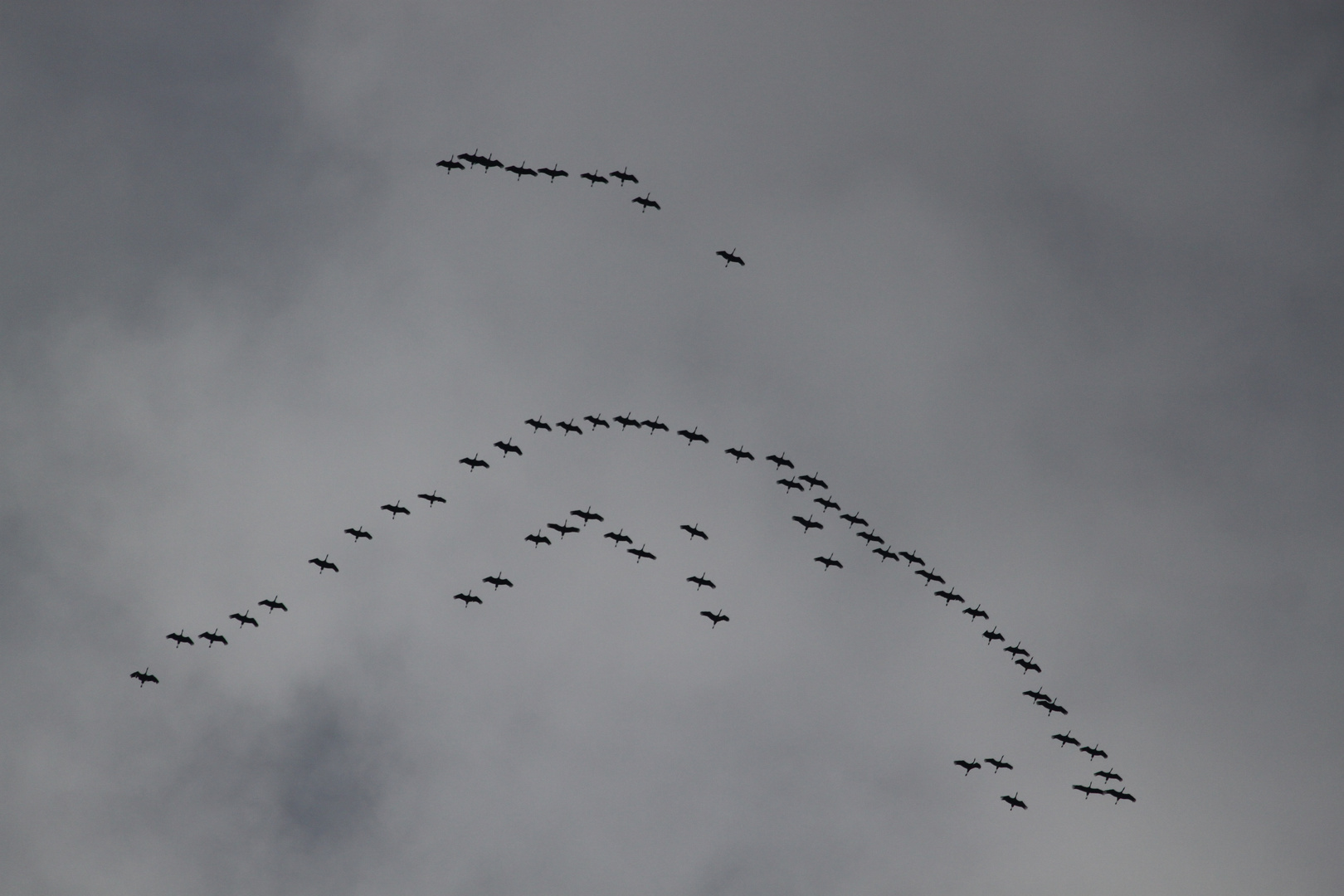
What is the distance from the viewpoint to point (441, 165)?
193625mm

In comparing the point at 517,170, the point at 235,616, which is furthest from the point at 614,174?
the point at 235,616

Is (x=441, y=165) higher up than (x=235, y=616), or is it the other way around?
(x=441, y=165)

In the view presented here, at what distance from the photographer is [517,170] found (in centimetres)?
19725

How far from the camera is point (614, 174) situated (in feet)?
656

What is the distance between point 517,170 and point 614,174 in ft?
38.9

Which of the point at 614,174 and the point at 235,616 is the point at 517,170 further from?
the point at 235,616

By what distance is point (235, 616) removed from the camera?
650 ft

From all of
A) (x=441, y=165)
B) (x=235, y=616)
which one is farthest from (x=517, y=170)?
(x=235, y=616)

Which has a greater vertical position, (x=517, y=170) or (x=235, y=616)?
(x=517, y=170)

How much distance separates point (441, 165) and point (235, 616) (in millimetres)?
59605

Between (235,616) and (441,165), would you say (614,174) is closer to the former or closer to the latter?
(441,165)

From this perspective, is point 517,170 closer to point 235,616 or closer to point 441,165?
point 441,165

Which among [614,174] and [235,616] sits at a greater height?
[614,174]
